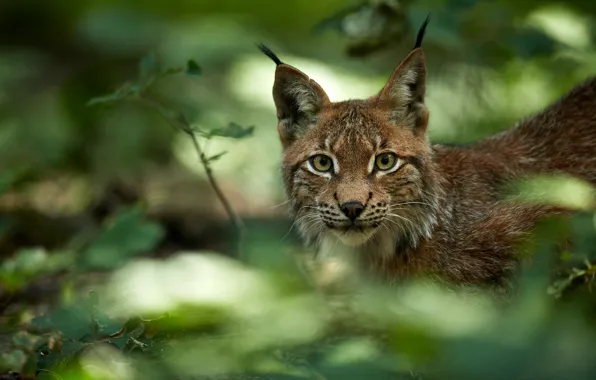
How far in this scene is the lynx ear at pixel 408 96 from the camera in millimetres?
4395

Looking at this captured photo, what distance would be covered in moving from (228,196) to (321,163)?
4.30 metres

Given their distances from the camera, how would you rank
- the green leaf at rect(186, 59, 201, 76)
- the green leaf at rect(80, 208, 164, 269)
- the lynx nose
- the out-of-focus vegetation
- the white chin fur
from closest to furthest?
the out-of-focus vegetation → the lynx nose → the white chin fur → the green leaf at rect(186, 59, 201, 76) → the green leaf at rect(80, 208, 164, 269)

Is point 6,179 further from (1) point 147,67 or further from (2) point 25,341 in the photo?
(2) point 25,341

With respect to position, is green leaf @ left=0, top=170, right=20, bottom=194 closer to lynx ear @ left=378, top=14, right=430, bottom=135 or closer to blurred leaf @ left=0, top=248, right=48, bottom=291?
blurred leaf @ left=0, top=248, right=48, bottom=291

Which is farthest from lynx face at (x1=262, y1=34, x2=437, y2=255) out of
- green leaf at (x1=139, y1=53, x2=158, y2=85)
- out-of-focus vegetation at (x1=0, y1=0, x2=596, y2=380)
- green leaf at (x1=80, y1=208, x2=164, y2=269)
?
green leaf at (x1=80, y1=208, x2=164, y2=269)

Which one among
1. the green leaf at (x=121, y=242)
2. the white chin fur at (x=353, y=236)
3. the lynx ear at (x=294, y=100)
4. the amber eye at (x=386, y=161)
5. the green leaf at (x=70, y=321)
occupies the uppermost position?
the lynx ear at (x=294, y=100)

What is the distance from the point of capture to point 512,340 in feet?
6.58

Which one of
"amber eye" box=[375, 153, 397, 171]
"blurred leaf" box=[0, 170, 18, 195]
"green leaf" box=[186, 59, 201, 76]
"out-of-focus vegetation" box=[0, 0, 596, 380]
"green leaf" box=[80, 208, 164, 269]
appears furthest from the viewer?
"blurred leaf" box=[0, 170, 18, 195]

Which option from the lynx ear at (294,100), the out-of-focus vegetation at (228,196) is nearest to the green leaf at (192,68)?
the out-of-focus vegetation at (228,196)

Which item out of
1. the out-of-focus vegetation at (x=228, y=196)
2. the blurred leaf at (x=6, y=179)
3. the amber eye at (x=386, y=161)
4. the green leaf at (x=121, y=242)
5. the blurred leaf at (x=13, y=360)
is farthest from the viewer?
the blurred leaf at (x=6, y=179)

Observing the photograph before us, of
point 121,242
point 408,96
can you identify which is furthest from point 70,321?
point 408,96

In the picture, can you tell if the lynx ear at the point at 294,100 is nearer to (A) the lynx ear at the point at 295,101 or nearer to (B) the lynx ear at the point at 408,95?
(A) the lynx ear at the point at 295,101

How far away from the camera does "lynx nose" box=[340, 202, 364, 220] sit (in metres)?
4.10

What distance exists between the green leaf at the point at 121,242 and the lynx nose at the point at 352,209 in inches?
45.3
